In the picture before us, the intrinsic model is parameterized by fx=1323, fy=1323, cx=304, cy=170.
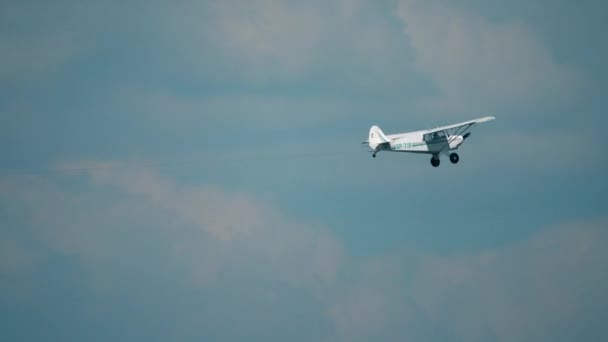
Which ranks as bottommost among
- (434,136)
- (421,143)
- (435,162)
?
(435,162)

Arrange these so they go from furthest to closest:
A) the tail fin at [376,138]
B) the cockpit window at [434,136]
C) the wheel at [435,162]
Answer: the wheel at [435,162] < the cockpit window at [434,136] < the tail fin at [376,138]

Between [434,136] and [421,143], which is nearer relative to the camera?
[421,143]

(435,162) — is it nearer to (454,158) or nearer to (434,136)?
(454,158)

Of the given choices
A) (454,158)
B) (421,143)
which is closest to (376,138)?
(421,143)

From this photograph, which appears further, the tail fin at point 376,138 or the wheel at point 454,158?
the wheel at point 454,158

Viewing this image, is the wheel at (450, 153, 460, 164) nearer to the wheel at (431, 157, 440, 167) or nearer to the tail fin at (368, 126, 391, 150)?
the wheel at (431, 157, 440, 167)

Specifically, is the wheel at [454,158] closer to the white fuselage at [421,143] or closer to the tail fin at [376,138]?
the white fuselage at [421,143]

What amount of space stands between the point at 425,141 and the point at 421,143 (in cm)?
55

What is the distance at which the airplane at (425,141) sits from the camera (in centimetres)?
12269

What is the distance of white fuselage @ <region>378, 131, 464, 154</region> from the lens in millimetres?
123188

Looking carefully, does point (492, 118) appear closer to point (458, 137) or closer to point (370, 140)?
point (458, 137)

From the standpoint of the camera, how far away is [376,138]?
403 ft

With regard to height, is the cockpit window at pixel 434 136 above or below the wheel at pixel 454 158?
above

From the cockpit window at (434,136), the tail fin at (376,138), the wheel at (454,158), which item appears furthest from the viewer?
the wheel at (454,158)
